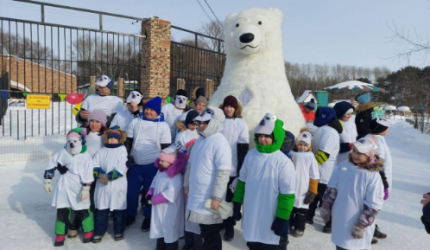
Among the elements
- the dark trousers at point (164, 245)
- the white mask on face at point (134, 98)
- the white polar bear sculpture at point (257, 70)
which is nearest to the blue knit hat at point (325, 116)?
the white polar bear sculpture at point (257, 70)

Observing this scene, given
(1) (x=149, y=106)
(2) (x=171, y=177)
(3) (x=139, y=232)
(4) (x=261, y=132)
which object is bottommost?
(3) (x=139, y=232)

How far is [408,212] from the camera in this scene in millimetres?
4574

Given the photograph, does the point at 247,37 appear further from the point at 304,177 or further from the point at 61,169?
the point at 61,169

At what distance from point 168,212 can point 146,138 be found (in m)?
1.05

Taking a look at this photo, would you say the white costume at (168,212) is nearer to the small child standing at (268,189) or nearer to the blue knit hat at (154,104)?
the small child standing at (268,189)

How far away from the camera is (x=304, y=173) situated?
3.51 m

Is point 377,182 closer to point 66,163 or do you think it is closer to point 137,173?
point 137,173

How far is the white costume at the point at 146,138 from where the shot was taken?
12.3 ft

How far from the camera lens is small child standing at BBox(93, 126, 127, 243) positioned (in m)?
3.41

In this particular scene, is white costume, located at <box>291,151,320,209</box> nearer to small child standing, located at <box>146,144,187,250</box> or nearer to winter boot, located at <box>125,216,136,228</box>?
small child standing, located at <box>146,144,187,250</box>

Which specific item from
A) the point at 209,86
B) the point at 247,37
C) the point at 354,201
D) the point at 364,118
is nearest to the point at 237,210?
the point at 354,201

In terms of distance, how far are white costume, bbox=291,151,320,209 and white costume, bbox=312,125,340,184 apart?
29 centimetres

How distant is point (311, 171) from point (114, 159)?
2336mm

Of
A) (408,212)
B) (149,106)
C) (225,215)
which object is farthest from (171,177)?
(408,212)
